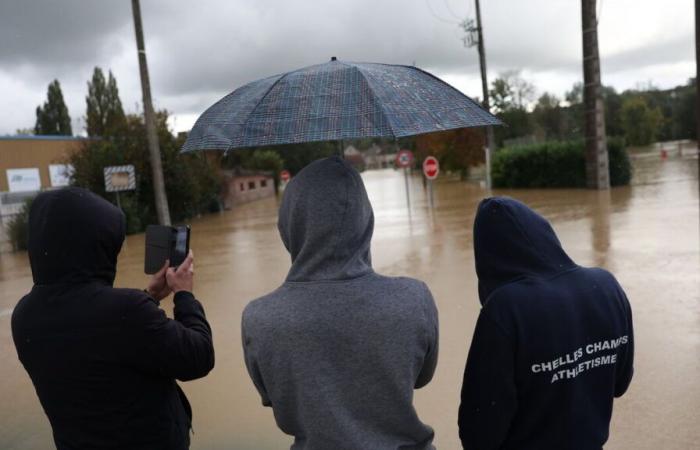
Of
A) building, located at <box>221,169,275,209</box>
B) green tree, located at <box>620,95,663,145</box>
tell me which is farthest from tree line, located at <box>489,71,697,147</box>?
building, located at <box>221,169,275,209</box>

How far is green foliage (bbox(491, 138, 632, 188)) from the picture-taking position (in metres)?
22.0

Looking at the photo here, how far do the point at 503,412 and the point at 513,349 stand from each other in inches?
8.4

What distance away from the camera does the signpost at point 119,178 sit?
19250 mm

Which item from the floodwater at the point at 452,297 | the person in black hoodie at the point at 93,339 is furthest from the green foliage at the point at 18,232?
the person in black hoodie at the point at 93,339

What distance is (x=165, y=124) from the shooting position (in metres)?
23.9

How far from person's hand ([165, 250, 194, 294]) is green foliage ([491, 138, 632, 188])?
71.6ft

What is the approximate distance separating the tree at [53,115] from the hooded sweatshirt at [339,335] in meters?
60.9

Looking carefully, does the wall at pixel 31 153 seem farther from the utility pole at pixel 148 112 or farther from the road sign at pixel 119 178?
the utility pole at pixel 148 112

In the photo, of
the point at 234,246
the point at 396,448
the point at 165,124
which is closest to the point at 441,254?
the point at 234,246

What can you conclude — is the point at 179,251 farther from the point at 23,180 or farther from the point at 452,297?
the point at 23,180

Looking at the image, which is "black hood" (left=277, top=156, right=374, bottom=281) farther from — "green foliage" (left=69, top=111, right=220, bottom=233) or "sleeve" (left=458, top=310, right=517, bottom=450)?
"green foliage" (left=69, top=111, right=220, bottom=233)

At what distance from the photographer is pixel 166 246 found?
8.29 ft

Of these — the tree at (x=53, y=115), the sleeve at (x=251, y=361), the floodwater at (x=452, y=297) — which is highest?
the tree at (x=53, y=115)

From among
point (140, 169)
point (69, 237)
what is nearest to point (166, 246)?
point (69, 237)
